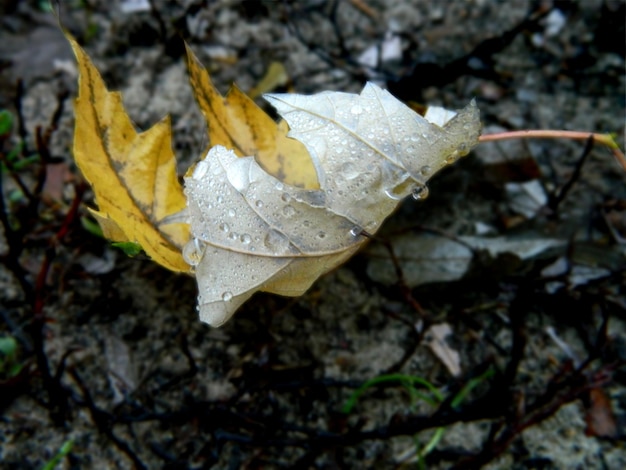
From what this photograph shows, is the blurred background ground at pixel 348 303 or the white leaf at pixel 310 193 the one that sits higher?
the white leaf at pixel 310 193

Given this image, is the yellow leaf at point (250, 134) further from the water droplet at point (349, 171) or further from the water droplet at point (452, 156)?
the water droplet at point (452, 156)

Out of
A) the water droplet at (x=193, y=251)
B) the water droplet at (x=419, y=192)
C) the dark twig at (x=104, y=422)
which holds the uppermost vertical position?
the water droplet at (x=419, y=192)

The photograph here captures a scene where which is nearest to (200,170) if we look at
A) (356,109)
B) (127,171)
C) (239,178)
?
(239,178)

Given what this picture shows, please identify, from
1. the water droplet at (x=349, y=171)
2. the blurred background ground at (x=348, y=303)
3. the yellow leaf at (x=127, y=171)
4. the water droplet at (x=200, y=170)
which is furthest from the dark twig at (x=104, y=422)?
the water droplet at (x=349, y=171)

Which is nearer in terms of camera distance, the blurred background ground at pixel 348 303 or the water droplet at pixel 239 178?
the water droplet at pixel 239 178

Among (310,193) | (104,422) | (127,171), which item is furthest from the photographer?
(104,422)

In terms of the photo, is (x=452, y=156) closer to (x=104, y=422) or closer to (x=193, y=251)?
(x=193, y=251)

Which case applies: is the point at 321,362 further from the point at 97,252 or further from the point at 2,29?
the point at 2,29
